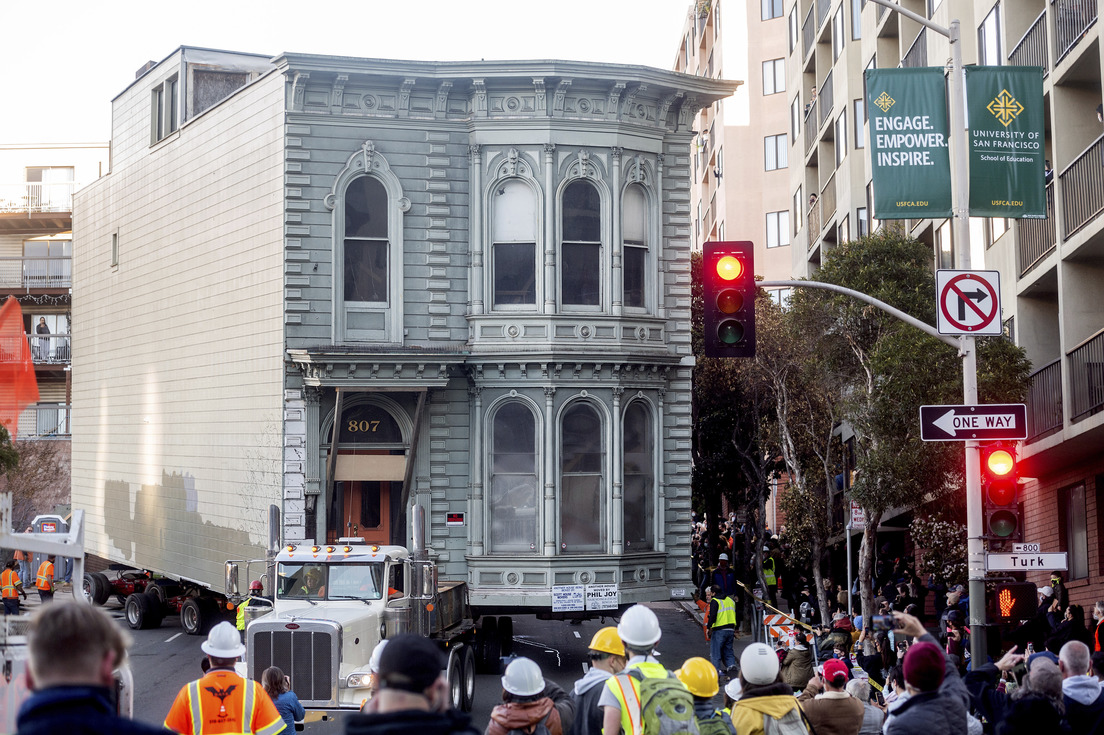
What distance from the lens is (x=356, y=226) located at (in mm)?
25906

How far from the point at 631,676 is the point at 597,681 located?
2.22ft

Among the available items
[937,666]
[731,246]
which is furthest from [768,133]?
[937,666]

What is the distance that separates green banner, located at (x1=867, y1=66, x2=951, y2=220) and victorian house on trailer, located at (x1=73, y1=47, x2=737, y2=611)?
35.6ft

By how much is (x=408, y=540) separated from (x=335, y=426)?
8.31ft

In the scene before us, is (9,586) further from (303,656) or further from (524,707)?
(524,707)

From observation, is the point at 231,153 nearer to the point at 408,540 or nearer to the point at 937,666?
the point at 408,540

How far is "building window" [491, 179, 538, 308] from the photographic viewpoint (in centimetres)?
2570

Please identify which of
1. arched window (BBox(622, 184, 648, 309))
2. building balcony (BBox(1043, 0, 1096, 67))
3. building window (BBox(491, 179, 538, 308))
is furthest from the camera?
arched window (BBox(622, 184, 648, 309))

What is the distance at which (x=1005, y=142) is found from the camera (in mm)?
14875

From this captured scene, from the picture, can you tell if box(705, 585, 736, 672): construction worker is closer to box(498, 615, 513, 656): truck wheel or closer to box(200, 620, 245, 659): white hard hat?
box(498, 615, 513, 656): truck wheel

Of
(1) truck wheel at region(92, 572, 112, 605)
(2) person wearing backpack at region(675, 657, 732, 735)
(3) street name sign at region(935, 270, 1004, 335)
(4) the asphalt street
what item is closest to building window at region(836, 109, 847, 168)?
(4) the asphalt street

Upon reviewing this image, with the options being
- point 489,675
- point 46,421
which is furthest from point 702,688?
point 46,421

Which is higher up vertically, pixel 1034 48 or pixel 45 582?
pixel 1034 48

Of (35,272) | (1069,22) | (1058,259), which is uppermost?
(35,272)
